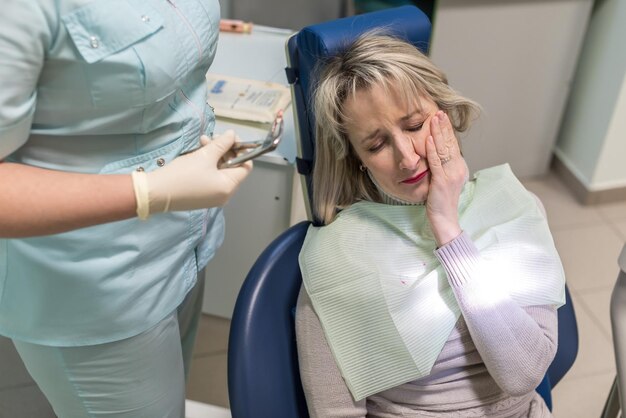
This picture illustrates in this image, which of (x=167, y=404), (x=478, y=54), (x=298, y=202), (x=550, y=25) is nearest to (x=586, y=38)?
(x=550, y=25)

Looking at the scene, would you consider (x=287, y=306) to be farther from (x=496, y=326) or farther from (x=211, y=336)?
(x=211, y=336)

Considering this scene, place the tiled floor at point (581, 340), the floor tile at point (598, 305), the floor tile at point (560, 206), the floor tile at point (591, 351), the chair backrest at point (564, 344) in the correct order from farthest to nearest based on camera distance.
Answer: the floor tile at point (560, 206)
the floor tile at point (598, 305)
the floor tile at point (591, 351)
the tiled floor at point (581, 340)
the chair backrest at point (564, 344)

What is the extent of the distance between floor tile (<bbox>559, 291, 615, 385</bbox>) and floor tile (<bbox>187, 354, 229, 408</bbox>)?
1032 millimetres

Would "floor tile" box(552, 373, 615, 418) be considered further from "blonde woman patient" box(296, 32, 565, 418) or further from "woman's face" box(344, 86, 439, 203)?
"woman's face" box(344, 86, 439, 203)

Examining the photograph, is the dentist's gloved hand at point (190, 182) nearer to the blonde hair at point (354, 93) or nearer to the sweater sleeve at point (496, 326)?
the blonde hair at point (354, 93)

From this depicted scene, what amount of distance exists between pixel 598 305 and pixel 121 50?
187cm

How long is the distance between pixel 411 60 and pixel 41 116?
643 mm

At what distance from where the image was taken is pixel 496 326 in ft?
3.59

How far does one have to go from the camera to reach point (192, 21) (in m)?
1.02

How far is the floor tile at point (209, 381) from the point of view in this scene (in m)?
1.89

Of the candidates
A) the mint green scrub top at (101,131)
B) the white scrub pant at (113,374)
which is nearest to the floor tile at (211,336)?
the white scrub pant at (113,374)

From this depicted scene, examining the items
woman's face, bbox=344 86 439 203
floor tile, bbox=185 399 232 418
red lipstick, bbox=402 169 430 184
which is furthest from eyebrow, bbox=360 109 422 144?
floor tile, bbox=185 399 232 418

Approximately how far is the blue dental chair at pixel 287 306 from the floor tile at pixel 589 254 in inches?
40.2

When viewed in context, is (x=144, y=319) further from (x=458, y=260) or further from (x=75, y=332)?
(x=458, y=260)
